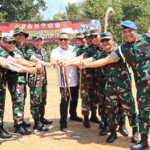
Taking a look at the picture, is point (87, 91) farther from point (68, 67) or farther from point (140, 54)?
point (140, 54)

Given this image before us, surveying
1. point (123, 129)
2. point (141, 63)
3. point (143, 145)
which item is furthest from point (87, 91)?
point (143, 145)

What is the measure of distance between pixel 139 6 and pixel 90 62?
81.3 feet

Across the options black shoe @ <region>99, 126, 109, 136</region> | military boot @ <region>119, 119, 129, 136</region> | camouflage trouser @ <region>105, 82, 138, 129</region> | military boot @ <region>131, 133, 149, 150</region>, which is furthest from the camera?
black shoe @ <region>99, 126, 109, 136</region>

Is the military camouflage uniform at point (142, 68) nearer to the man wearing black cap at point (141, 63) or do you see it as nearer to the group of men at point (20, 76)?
the man wearing black cap at point (141, 63)

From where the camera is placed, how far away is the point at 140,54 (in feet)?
11.3

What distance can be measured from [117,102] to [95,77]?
3.03 ft

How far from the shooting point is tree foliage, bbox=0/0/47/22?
1862 cm

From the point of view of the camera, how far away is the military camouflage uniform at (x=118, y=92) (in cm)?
376

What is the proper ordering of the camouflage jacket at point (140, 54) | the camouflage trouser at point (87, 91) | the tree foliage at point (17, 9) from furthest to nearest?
the tree foliage at point (17, 9) < the camouflage trouser at point (87, 91) < the camouflage jacket at point (140, 54)

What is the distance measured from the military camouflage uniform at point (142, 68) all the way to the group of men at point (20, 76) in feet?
5.76

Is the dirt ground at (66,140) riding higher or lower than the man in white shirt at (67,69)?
lower

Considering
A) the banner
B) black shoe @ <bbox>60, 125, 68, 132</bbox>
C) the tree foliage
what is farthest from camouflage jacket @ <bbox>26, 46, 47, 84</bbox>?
the tree foliage

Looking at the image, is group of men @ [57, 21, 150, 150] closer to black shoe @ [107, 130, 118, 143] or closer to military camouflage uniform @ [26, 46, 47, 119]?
black shoe @ [107, 130, 118, 143]

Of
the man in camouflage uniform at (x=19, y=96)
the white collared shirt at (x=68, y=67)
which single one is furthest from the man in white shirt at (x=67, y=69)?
the man in camouflage uniform at (x=19, y=96)
